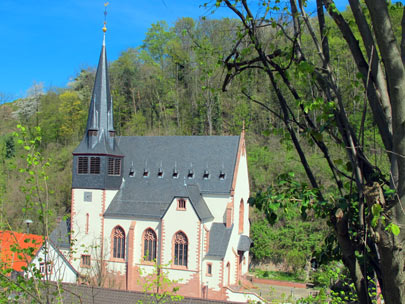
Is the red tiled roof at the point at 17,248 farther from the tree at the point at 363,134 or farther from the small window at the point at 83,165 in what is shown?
the small window at the point at 83,165

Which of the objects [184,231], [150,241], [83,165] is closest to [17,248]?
[184,231]

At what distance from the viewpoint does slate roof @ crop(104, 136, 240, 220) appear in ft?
78.9

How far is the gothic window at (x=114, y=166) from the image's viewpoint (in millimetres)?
25259

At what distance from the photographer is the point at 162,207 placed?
78.4 ft

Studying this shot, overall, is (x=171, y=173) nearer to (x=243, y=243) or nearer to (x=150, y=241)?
(x=150, y=241)

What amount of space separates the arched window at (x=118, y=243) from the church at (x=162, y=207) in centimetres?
6

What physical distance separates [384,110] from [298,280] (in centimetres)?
2280

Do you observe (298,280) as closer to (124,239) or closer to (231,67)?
(124,239)

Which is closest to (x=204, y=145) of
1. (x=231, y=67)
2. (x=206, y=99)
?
(x=206, y=99)

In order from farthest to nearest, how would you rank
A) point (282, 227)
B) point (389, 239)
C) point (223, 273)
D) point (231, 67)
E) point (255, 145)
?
1. point (255, 145)
2. point (282, 227)
3. point (223, 273)
4. point (231, 67)
5. point (389, 239)

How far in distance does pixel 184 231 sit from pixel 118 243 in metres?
4.41

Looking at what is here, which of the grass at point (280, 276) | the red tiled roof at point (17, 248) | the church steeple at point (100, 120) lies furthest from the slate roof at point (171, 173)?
the red tiled roof at point (17, 248)

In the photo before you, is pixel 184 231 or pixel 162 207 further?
pixel 162 207

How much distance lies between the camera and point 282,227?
27469mm
